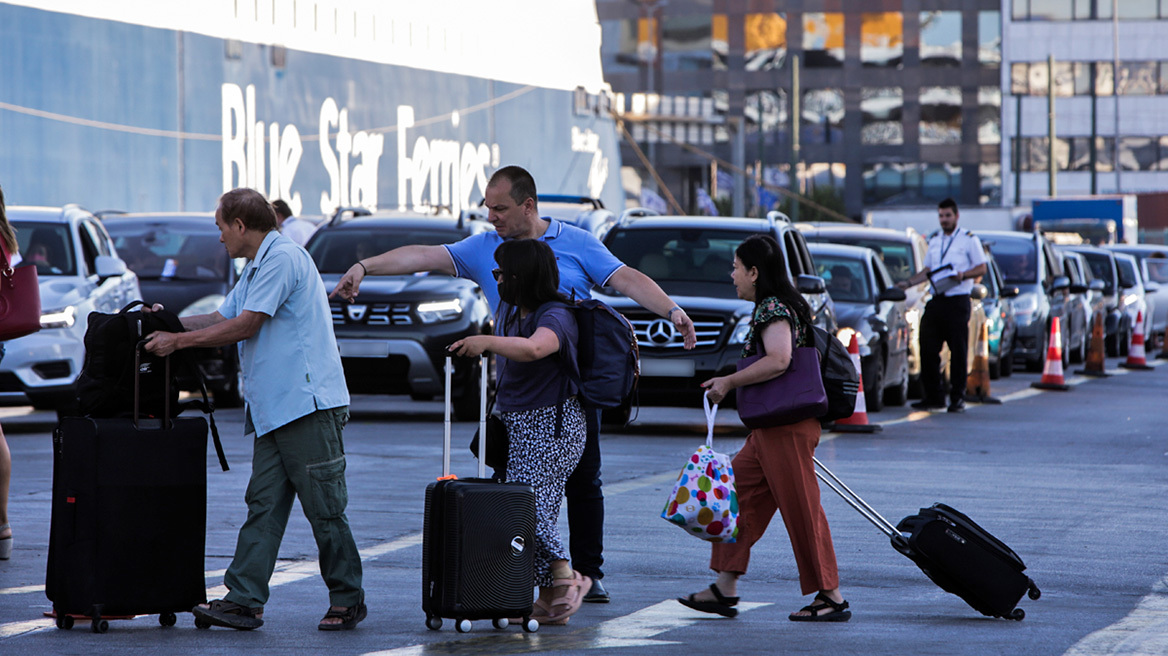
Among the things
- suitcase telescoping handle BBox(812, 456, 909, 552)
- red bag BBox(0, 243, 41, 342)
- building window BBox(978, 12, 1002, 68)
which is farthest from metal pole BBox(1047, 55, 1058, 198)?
suitcase telescoping handle BBox(812, 456, 909, 552)

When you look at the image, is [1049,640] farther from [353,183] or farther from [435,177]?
[435,177]

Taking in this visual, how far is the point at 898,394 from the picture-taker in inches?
760

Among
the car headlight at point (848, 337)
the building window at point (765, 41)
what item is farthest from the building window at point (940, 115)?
the car headlight at point (848, 337)

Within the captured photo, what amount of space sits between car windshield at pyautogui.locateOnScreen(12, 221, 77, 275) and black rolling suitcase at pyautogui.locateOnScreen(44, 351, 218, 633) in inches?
361

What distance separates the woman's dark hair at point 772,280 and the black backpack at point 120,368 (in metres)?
2.08

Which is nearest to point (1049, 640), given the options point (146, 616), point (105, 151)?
point (146, 616)

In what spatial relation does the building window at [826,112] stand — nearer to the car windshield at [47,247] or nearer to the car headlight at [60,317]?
the car windshield at [47,247]

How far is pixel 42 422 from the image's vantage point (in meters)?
16.5

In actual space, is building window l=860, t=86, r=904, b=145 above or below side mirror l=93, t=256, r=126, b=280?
above

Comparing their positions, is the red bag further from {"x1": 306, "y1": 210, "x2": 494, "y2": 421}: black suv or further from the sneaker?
{"x1": 306, "y1": 210, "x2": 494, "y2": 421}: black suv

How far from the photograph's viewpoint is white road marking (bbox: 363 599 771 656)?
21.6 feet

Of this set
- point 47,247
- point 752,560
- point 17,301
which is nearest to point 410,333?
point 47,247

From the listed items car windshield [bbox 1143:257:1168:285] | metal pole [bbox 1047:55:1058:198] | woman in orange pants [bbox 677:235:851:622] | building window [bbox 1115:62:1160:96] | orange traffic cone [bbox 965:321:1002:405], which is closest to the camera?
woman in orange pants [bbox 677:235:851:622]

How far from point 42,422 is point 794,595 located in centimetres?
1012
